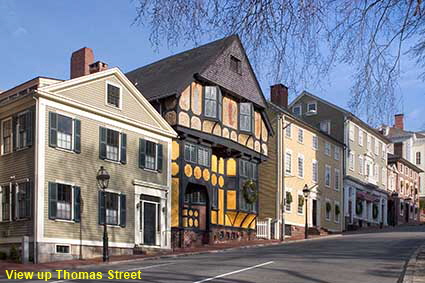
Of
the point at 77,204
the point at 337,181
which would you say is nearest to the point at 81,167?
the point at 77,204

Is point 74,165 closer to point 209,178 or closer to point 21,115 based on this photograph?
point 21,115

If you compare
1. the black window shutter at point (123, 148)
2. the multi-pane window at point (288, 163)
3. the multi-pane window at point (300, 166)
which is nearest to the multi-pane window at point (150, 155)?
the black window shutter at point (123, 148)

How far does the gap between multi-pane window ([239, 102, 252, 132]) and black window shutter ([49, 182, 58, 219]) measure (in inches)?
528

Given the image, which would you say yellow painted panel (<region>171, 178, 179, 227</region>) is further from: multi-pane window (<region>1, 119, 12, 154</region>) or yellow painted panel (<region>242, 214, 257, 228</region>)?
multi-pane window (<region>1, 119, 12, 154</region>)

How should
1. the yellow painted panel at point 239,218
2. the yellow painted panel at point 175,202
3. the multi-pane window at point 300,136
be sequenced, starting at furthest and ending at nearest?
the multi-pane window at point 300,136
the yellow painted panel at point 239,218
the yellow painted panel at point 175,202

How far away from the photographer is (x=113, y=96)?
26469 millimetres

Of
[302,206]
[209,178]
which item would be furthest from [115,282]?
[302,206]

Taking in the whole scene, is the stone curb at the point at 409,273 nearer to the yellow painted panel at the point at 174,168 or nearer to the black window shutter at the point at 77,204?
the black window shutter at the point at 77,204

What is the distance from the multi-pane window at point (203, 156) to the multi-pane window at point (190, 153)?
1.07 feet

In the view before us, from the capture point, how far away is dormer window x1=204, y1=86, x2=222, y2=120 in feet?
102

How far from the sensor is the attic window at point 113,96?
86.0 ft

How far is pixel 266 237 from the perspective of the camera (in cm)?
3691

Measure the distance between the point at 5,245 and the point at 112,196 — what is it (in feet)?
15.5

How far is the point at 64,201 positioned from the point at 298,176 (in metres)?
22.1
